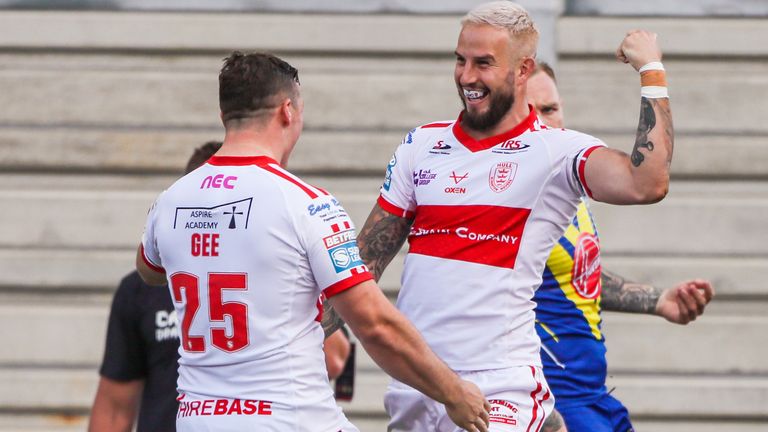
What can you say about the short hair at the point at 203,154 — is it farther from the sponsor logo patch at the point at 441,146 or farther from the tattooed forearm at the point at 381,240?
the sponsor logo patch at the point at 441,146

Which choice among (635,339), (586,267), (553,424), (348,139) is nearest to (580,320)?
(586,267)

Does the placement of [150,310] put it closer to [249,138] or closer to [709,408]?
[249,138]

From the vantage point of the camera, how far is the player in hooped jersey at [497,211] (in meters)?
4.77

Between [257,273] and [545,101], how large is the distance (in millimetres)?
2137

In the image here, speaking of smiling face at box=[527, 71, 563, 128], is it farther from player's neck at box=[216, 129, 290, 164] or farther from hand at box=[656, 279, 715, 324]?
player's neck at box=[216, 129, 290, 164]

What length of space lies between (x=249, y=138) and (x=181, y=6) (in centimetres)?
450

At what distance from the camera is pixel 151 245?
4660 millimetres

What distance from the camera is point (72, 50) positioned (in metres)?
8.75

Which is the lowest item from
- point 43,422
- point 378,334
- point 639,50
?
point 43,422

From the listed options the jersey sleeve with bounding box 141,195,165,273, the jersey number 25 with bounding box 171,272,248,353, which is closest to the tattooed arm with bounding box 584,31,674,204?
the jersey number 25 with bounding box 171,272,248,353

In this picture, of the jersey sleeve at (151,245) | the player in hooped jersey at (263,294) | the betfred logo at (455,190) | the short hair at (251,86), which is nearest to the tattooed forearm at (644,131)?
the betfred logo at (455,190)

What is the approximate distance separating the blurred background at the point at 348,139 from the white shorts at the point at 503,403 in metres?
3.59

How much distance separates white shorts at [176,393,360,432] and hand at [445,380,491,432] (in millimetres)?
388

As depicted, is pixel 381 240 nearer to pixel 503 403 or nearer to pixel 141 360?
pixel 503 403
